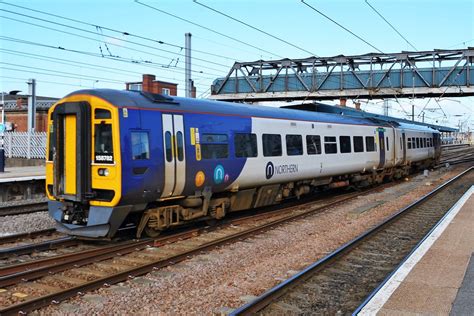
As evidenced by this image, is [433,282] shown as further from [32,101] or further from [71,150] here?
[32,101]

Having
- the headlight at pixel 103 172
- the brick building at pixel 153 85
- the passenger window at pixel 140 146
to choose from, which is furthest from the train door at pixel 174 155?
the brick building at pixel 153 85

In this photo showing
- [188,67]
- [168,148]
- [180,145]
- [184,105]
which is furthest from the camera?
[188,67]

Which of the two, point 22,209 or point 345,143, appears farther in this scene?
point 345,143

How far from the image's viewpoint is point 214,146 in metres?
10.6

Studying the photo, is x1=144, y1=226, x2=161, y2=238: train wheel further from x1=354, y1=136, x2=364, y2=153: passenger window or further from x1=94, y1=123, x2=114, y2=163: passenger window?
x1=354, y1=136, x2=364, y2=153: passenger window

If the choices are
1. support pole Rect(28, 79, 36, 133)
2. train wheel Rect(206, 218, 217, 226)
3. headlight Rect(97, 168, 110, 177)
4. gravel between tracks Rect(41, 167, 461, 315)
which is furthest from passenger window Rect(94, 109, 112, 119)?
support pole Rect(28, 79, 36, 133)

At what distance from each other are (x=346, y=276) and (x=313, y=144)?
25.2 ft

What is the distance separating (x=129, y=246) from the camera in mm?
8883

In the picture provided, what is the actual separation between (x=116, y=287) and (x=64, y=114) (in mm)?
4008

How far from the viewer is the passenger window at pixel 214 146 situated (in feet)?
33.8

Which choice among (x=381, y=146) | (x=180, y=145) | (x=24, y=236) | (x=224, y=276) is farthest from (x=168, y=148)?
(x=381, y=146)

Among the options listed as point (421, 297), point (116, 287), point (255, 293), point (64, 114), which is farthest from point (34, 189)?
point (421, 297)

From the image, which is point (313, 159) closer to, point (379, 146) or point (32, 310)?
point (379, 146)

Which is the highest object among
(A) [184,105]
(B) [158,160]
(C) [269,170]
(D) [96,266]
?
(A) [184,105]
